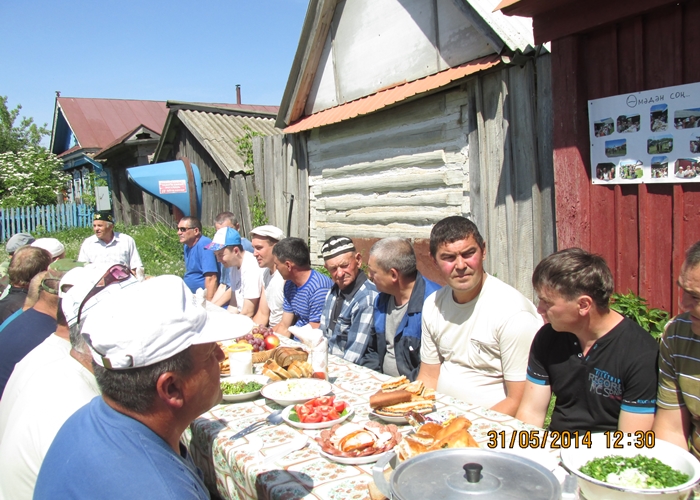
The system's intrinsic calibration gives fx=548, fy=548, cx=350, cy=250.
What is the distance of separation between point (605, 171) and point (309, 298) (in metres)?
2.61

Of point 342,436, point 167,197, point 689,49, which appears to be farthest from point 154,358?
point 167,197

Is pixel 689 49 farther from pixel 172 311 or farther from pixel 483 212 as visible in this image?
pixel 172 311

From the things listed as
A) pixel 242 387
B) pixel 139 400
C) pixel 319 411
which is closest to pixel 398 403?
pixel 319 411

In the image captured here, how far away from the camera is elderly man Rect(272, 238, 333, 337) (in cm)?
477

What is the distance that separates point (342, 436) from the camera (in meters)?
2.23

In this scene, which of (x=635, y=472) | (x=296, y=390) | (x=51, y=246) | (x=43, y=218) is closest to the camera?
(x=635, y=472)

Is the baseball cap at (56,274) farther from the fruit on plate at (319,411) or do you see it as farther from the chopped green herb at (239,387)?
the fruit on plate at (319,411)

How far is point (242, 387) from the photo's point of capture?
3045mm

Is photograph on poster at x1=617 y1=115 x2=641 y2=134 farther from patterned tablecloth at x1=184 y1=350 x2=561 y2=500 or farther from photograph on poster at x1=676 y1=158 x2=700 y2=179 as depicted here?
patterned tablecloth at x1=184 y1=350 x2=561 y2=500

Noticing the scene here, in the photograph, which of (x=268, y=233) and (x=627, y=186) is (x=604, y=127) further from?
(x=268, y=233)

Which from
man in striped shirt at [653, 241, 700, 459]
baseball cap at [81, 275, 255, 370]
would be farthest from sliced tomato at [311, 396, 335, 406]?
man in striped shirt at [653, 241, 700, 459]

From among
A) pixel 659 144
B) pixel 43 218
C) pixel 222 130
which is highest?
pixel 222 130

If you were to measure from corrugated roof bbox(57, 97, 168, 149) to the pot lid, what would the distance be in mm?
23950

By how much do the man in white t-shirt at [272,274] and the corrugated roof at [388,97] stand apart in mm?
2081
